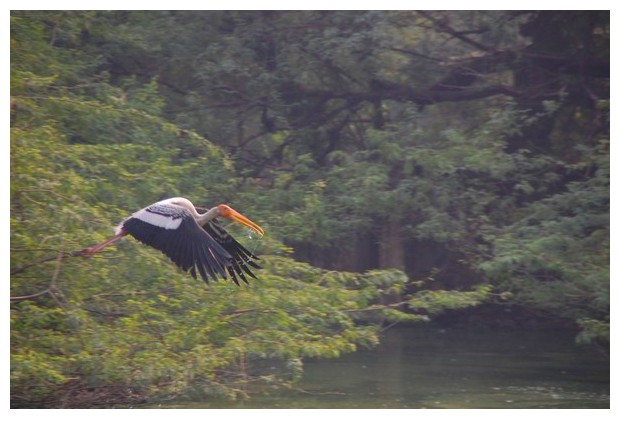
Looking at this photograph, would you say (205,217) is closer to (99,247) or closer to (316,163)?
(99,247)

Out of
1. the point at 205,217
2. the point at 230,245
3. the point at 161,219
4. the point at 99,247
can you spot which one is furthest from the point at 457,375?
the point at 99,247

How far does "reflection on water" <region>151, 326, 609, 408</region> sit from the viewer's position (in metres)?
10.2

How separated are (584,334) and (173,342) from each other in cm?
470

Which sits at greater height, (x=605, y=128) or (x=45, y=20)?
(x=45, y=20)

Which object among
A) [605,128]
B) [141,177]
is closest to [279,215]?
[141,177]

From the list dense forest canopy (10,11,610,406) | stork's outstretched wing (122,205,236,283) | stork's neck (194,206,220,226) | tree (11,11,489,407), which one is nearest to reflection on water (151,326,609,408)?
dense forest canopy (10,11,610,406)

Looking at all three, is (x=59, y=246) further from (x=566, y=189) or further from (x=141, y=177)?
(x=566, y=189)

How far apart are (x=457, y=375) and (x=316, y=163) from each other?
10.3ft

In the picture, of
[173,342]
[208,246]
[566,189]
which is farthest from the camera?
[566,189]

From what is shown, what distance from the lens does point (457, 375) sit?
457 inches

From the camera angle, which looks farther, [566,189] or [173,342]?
[566,189]

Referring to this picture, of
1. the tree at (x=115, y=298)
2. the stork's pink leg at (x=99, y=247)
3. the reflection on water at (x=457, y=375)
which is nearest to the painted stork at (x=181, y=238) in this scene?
the stork's pink leg at (x=99, y=247)

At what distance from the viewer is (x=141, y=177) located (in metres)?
8.63

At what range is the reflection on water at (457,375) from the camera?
10156 mm
